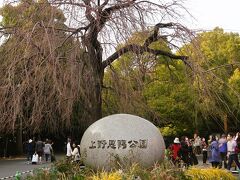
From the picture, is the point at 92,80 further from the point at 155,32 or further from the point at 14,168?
the point at 14,168

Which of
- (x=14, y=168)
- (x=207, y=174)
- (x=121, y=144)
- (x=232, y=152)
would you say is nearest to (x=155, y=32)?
(x=121, y=144)

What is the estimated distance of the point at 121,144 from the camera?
1096 centimetres

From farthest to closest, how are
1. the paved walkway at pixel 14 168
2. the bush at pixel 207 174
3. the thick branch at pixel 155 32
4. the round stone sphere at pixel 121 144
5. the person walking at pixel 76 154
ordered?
the paved walkway at pixel 14 168 → the thick branch at pixel 155 32 → the person walking at pixel 76 154 → the bush at pixel 207 174 → the round stone sphere at pixel 121 144

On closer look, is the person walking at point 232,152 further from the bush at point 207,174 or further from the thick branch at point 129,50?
the thick branch at point 129,50

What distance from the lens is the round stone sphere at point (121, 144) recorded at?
1096 centimetres

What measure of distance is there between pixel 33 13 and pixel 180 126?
27289 millimetres

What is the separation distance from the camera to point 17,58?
11211 millimetres

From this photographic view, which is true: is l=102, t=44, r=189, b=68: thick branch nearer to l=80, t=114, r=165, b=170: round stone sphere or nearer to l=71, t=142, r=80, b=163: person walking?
l=80, t=114, r=165, b=170: round stone sphere

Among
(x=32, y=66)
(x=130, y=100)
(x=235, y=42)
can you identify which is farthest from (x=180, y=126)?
(x=32, y=66)

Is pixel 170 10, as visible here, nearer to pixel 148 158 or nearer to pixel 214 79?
pixel 214 79

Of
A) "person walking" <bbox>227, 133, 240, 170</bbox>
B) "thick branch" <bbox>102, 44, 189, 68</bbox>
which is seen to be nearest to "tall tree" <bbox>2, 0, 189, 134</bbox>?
"thick branch" <bbox>102, 44, 189, 68</bbox>

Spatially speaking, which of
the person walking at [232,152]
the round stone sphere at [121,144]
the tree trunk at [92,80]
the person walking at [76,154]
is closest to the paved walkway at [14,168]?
the person walking at [76,154]

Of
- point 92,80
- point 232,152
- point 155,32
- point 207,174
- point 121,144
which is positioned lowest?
point 207,174

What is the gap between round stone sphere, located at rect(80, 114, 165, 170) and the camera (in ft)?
36.0
